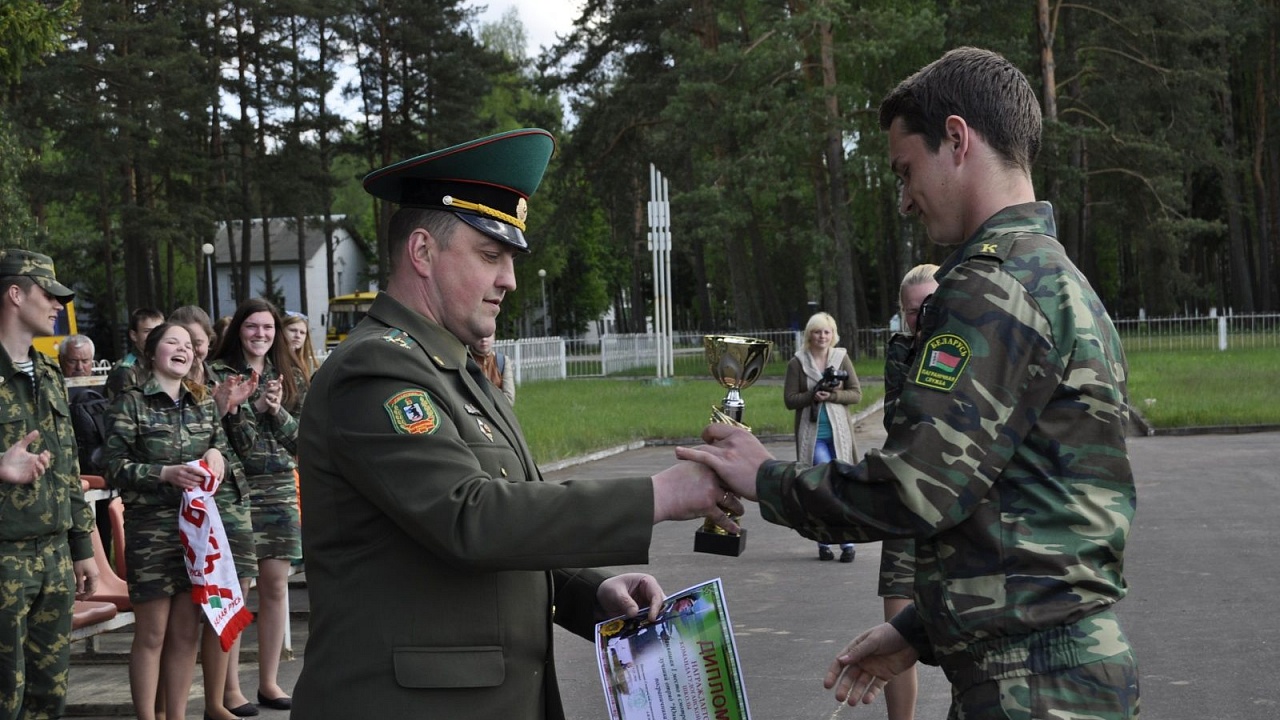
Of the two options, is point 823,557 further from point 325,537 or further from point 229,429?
point 325,537

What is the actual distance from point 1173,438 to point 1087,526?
59.4 ft

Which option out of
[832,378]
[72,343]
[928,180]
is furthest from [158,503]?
[72,343]

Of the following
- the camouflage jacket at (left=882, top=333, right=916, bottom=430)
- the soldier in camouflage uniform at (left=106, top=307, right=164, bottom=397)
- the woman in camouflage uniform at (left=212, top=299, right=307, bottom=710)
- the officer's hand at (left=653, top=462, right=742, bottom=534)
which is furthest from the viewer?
the woman in camouflage uniform at (left=212, top=299, right=307, bottom=710)

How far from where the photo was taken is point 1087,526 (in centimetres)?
247

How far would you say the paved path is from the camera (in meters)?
6.64

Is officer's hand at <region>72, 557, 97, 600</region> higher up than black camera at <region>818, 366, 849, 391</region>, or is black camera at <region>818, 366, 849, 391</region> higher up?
black camera at <region>818, 366, 849, 391</region>

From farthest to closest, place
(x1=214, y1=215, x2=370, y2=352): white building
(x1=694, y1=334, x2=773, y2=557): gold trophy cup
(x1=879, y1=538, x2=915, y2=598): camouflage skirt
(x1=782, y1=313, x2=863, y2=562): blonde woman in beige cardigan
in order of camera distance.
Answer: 1. (x1=214, y1=215, x2=370, y2=352): white building
2. (x1=782, y1=313, x2=863, y2=562): blonde woman in beige cardigan
3. (x1=879, y1=538, x2=915, y2=598): camouflage skirt
4. (x1=694, y1=334, x2=773, y2=557): gold trophy cup

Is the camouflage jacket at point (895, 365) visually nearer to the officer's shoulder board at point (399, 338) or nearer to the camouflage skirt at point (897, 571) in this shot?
the officer's shoulder board at point (399, 338)

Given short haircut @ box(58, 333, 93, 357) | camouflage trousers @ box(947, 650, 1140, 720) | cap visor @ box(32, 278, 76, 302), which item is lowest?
camouflage trousers @ box(947, 650, 1140, 720)

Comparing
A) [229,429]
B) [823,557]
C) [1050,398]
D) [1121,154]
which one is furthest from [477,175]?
[1121,154]

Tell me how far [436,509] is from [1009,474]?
3.56 feet

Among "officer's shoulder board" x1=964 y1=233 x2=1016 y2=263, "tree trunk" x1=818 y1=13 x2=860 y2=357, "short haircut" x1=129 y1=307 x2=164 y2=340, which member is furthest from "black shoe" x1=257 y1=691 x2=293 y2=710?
"tree trunk" x1=818 y1=13 x2=860 y2=357

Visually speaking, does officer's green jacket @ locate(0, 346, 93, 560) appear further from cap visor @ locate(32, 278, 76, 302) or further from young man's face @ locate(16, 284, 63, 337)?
cap visor @ locate(32, 278, 76, 302)

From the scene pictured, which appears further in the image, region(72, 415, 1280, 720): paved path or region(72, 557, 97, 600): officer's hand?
region(72, 415, 1280, 720): paved path
